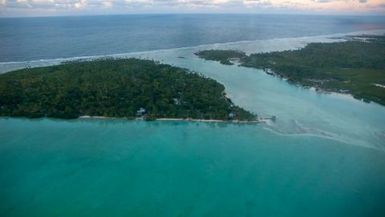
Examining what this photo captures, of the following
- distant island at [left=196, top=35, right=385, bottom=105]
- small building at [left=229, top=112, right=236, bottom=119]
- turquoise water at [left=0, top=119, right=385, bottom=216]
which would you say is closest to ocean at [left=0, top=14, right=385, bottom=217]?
turquoise water at [left=0, top=119, right=385, bottom=216]

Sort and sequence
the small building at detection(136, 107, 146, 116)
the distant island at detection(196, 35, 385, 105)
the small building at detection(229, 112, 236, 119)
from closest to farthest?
the small building at detection(229, 112, 236, 119)
the small building at detection(136, 107, 146, 116)
the distant island at detection(196, 35, 385, 105)

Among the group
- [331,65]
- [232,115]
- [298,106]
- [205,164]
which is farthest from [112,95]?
[331,65]

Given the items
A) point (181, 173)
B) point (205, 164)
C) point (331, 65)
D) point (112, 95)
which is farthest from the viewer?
point (331, 65)

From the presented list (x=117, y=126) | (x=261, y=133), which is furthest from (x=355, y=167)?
(x=117, y=126)

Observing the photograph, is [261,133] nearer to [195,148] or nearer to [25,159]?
[195,148]

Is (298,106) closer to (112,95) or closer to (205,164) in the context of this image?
(205,164)

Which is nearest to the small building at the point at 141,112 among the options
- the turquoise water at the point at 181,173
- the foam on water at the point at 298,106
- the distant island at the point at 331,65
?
the turquoise water at the point at 181,173

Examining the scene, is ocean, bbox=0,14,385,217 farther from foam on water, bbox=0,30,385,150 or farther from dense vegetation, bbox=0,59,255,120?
dense vegetation, bbox=0,59,255,120
